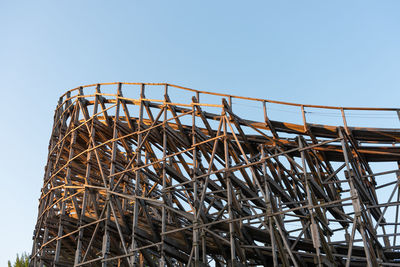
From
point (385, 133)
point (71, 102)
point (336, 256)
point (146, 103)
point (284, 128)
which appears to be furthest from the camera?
point (71, 102)

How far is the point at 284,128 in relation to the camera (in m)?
17.1

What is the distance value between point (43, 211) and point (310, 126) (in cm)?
1103

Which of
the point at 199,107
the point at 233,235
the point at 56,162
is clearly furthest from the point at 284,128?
the point at 56,162

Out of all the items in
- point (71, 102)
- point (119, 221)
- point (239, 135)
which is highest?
point (71, 102)

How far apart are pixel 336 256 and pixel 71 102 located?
44.7 ft

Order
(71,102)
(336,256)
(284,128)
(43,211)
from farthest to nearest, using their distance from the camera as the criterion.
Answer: (71,102) → (43,211) → (284,128) → (336,256)

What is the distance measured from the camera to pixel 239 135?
18.1m

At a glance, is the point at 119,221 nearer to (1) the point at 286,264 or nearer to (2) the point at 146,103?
(2) the point at 146,103

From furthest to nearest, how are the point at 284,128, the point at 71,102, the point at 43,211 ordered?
1. the point at 71,102
2. the point at 43,211
3. the point at 284,128

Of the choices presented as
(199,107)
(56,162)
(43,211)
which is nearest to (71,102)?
(56,162)

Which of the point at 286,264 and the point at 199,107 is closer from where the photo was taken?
the point at 286,264

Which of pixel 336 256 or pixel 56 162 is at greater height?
pixel 56 162

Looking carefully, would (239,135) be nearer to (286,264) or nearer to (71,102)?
(286,264)

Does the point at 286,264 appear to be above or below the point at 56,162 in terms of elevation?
below
